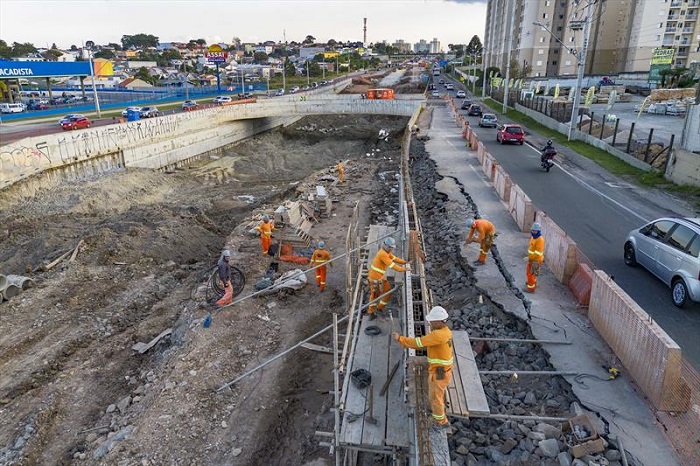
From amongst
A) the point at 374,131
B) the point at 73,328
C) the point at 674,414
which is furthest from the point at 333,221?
the point at 374,131

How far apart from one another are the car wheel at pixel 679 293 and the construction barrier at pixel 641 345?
219 cm

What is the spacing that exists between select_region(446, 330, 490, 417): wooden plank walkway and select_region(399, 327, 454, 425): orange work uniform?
0.46m

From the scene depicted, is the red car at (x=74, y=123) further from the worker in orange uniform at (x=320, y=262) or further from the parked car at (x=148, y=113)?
the worker in orange uniform at (x=320, y=262)

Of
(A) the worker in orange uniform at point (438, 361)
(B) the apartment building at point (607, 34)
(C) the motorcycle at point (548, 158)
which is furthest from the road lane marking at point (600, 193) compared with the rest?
(B) the apartment building at point (607, 34)

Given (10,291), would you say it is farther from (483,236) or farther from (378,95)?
(378,95)

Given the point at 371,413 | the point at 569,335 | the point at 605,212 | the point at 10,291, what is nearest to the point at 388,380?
the point at 371,413

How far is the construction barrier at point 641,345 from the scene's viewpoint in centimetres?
688

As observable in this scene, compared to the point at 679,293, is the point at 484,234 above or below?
above

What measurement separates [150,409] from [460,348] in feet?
20.7

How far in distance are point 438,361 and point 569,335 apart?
4.38 metres

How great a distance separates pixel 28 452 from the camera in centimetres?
875

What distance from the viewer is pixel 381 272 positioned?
10656 millimetres

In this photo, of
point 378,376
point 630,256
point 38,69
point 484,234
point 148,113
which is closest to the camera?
point 378,376

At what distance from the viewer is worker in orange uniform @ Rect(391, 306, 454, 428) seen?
255 inches
